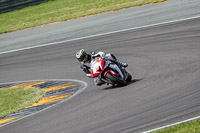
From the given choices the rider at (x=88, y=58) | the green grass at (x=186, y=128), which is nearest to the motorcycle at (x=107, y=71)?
the rider at (x=88, y=58)

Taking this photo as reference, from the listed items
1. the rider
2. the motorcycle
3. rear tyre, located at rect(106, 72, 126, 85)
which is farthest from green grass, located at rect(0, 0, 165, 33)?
rear tyre, located at rect(106, 72, 126, 85)

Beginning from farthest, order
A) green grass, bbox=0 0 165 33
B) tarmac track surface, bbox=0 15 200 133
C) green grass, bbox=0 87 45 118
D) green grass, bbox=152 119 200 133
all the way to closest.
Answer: green grass, bbox=0 0 165 33 < green grass, bbox=0 87 45 118 < tarmac track surface, bbox=0 15 200 133 < green grass, bbox=152 119 200 133

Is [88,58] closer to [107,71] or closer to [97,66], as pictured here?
[97,66]

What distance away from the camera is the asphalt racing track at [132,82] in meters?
9.75

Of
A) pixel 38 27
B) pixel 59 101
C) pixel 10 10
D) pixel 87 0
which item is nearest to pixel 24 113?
pixel 59 101

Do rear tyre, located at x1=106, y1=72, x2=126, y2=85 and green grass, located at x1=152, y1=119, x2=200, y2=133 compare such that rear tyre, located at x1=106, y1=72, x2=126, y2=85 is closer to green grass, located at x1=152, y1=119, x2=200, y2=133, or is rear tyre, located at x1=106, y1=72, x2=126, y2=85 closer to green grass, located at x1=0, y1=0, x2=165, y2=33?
green grass, located at x1=152, y1=119, x2=200, y2=133

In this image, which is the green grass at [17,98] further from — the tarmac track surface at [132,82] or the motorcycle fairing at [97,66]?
the motorcycle fairing at [97,66]

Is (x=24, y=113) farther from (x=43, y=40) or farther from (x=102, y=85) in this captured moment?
(x=43, y=40)

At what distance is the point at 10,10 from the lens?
3200 centimetres

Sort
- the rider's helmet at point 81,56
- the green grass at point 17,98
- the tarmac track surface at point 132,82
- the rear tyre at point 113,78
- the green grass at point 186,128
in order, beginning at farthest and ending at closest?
the green grass at point 17,98, the rider's helmet at point 81,56, the rear tyre at point 113,78, the tarmac track surface at point 132,82, the green grass at point 186,128

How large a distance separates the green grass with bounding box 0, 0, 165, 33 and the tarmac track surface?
5695mm

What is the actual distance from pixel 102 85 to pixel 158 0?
1197 cm

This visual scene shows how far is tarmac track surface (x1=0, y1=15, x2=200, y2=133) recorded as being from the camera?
9747mm

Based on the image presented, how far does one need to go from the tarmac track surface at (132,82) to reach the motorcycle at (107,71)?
37cm
